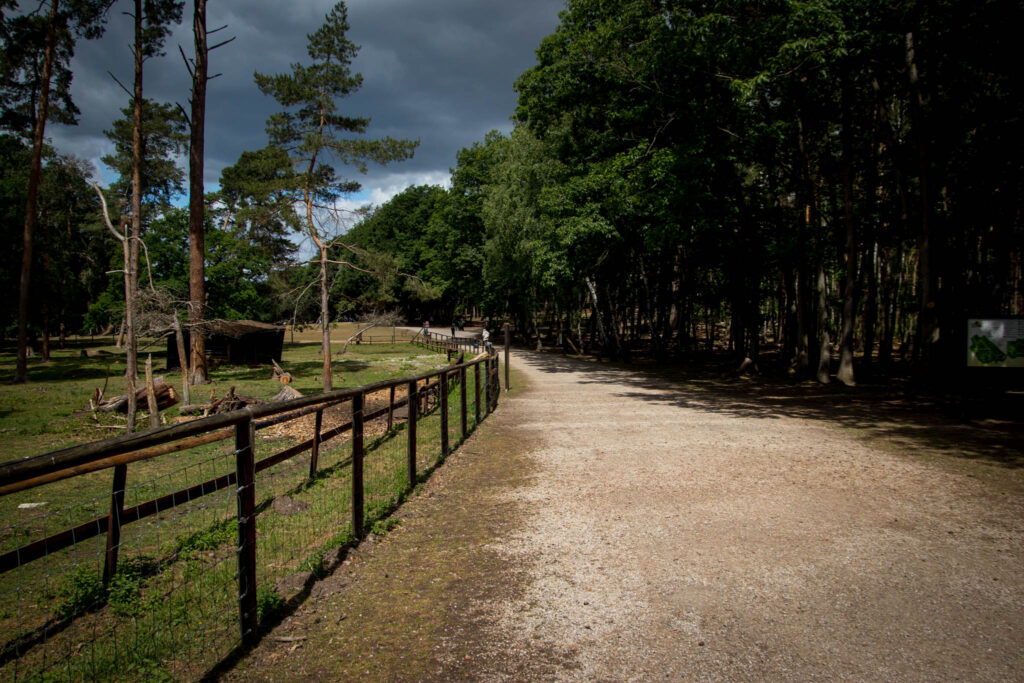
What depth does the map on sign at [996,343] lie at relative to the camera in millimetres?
9000

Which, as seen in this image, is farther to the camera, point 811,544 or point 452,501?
point 452,501

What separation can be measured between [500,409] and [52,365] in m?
28.4

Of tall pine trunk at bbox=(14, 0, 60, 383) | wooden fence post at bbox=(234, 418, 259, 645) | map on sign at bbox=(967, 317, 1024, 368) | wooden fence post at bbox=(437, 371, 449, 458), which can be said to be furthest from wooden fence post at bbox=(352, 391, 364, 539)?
tall pine trunk at bbox=(14, 0, 60, 383)

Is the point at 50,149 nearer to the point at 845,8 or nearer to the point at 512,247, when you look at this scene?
the point at 512,247

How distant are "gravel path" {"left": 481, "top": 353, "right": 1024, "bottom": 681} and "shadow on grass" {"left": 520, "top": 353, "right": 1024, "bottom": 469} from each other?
1363 mm

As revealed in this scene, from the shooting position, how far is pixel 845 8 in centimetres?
1014

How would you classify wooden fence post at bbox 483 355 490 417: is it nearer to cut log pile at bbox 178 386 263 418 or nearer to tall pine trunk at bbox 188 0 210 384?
cut log pile at bbox 178 386 263 418

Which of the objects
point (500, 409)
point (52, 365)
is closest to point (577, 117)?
point (500, 409)

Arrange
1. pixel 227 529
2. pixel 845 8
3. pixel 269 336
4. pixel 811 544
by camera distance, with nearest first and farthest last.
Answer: pixel 811 544 < pixel 227 529 < pixel 845 8 < pixel 269 336

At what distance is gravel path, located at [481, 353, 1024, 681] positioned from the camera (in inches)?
110

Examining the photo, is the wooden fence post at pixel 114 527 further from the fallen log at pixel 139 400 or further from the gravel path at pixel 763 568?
the fallen log at pixel 139 400

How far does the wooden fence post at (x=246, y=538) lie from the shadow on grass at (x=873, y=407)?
7.97 m

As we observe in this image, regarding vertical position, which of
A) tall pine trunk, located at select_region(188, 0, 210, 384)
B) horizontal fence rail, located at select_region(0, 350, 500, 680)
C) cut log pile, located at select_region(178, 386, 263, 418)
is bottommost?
cut log pile, located at select_region(178, 386, 263, 418)

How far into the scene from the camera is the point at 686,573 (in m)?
3.75
